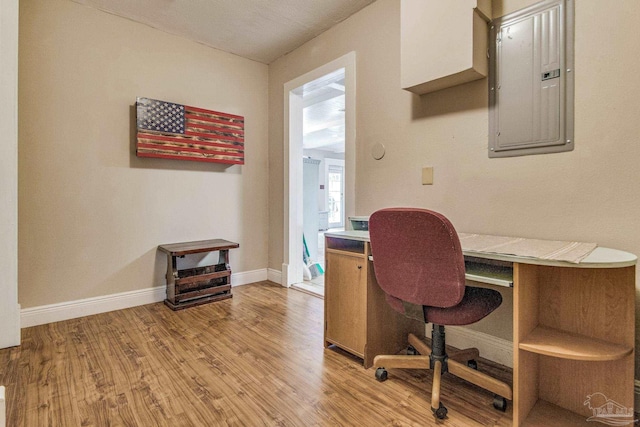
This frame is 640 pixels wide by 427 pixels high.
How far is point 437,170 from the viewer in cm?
226

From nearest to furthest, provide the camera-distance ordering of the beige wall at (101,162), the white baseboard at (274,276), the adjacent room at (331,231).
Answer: the adjacent room at (331,231), the beige wall at (101,162), the white baseboard at (274,276)

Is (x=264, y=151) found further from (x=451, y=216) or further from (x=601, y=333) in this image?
(x=601, y=333)

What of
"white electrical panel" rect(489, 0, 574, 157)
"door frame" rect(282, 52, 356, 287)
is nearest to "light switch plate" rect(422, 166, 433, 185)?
"white electrical panel" rect(489, 0, 574, 157)

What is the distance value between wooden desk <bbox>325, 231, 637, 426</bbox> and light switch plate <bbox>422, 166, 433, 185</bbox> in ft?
2.50

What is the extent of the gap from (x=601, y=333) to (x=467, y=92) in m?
1.52

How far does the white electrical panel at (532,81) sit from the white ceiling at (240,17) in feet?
4.21

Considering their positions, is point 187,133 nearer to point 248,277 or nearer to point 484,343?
point 248,277

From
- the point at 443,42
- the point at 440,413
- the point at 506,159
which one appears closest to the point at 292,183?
the point at 443,42

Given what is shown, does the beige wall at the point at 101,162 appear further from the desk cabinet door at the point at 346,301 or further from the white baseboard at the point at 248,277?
the desk cabinet door at the point at 346,301

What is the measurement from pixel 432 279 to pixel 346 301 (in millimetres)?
746

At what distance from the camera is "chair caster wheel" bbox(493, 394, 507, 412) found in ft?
5.03

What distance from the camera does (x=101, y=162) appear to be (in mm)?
2809

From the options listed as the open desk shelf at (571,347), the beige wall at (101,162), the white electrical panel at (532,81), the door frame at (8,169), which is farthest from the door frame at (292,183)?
the open desk shelf at (571,347)

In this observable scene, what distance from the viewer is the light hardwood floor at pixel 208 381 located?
1.49 m
